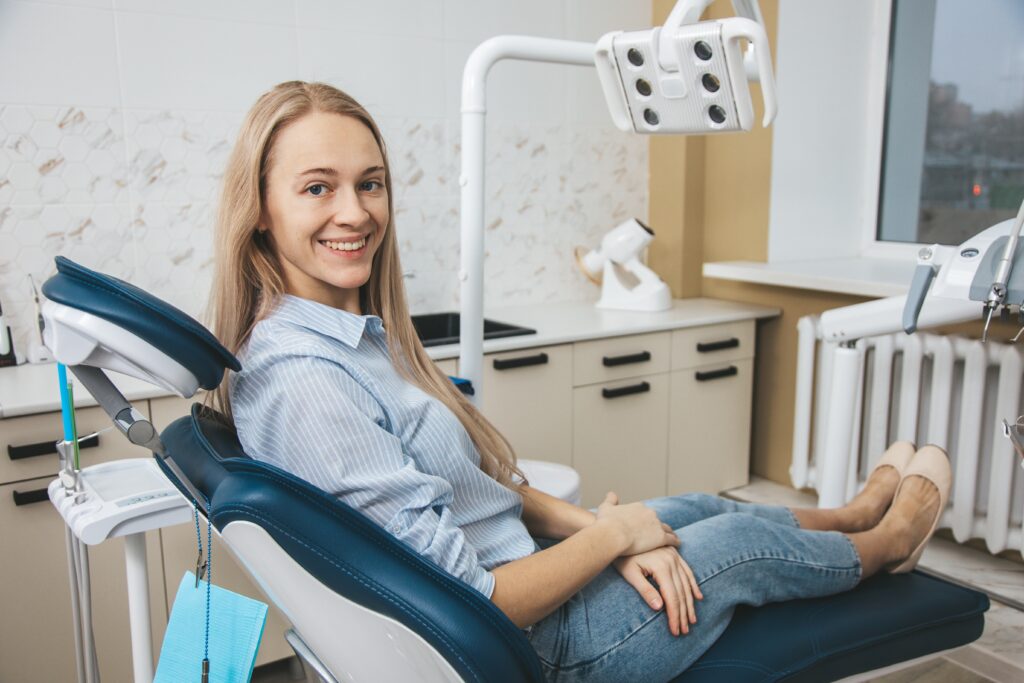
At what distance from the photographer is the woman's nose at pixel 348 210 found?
1.22 meters

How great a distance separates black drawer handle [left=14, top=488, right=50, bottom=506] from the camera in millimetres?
1773

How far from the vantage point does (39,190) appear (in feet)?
7.21

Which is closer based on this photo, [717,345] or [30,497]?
[30,497]

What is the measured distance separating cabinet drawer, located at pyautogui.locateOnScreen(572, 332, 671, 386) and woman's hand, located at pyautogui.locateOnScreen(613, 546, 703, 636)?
4.28ft

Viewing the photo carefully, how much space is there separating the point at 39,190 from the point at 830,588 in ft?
6.55

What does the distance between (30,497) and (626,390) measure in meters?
1.62

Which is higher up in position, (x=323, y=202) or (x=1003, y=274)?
(x=323, y=202)

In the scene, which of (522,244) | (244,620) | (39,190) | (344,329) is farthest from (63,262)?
(522,244)

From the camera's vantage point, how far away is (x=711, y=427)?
3018mm

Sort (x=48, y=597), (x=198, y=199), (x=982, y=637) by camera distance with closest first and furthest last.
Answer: (x=48, y=597) → (x=982, y=637) → (x=198, y=199)

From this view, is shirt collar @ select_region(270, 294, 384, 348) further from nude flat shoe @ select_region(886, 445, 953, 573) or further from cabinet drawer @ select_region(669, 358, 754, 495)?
cabinet drawer @ select_region(669, 358, 754, 495)

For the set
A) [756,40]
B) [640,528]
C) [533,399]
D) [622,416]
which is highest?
[756,40]

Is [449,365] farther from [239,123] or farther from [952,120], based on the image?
[952,120]

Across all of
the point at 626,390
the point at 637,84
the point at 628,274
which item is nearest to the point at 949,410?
the point at 626,390
